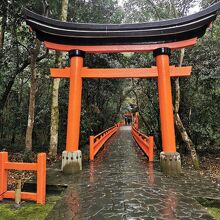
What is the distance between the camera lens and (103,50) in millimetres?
9289

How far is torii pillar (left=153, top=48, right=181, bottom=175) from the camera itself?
8430mm

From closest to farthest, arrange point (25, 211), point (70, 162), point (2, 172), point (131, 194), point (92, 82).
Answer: point (25, 211)
point (2, 172)
point (131, 194)
point (70, 162)
point (92, 82)

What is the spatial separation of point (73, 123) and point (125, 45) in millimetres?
3620

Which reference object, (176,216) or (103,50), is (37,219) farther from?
(103,50)

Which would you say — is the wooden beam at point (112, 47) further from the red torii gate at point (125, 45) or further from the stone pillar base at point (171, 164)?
the stone pillar base at point (171, 164)

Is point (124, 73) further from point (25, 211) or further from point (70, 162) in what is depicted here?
point (25, 211)

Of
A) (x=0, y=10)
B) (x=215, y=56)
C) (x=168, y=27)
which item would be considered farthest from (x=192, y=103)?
(x=0, y=10)

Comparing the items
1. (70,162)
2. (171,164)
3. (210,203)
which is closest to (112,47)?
(70,162)

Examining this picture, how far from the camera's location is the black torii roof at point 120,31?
839 centimetres

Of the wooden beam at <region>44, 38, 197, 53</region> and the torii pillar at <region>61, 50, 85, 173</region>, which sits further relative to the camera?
the wooden beam at <region>44, 38, 197, 53</region>

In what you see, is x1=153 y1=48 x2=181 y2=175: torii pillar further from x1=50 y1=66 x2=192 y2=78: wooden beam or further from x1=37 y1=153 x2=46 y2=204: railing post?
x1=37 y1=153 x2=46 y2=204: railing post

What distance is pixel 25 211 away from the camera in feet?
17.3

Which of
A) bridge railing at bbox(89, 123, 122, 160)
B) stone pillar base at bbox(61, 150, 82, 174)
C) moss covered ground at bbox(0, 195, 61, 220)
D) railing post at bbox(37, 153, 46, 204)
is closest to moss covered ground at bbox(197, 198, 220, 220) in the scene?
moss covered ground at bbox(0, 195, 61, 220)

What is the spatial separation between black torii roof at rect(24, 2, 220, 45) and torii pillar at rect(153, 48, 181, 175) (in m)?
0.68
